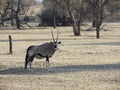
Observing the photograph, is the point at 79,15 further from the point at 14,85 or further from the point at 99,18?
the point at 14,85

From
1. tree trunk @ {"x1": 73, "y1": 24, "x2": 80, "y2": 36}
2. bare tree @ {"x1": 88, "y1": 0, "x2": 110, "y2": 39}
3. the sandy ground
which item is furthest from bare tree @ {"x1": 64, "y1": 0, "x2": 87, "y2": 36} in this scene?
the sandy ground

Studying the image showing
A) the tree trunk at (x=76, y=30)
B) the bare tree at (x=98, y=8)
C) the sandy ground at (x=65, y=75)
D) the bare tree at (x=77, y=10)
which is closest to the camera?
the sandy ground at (x=65, y=75)

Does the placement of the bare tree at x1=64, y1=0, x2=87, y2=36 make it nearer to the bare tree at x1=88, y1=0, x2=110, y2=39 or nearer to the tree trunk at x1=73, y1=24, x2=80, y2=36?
the tree trunk at x1=73, y1=24, x2=80, y2=36

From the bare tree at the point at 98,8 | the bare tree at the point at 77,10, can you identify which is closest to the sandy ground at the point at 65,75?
the bare tree at the point at 98,8

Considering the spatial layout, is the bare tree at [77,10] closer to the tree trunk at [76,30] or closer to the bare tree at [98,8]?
the tree trunk at [76,30]

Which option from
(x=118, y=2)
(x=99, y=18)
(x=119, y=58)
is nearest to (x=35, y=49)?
(x=119, y=58)

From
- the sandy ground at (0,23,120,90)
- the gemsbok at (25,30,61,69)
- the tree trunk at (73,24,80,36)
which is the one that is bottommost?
the tree trunk at (73,24,80,36)

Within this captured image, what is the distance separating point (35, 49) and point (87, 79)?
12.0 ft

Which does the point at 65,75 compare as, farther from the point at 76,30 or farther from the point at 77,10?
Answer: the point at 77,10

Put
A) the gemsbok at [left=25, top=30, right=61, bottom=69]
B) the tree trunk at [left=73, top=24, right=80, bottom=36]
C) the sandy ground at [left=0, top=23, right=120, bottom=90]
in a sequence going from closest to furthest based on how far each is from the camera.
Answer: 1. the sandy ground at [left=0, top=23, right=120, bottom=90]
2. the gemsbok at [left=25, top=30, right=61, bottom=69]
3. the tree trunk at [left=73, top=24, right=80, bottom=36]

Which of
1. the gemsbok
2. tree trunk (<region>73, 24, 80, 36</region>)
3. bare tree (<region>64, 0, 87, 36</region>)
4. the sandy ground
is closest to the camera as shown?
the sandy ground

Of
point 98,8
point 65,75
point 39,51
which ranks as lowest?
point 65,75

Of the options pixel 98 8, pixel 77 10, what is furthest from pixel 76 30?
pixel 98 8

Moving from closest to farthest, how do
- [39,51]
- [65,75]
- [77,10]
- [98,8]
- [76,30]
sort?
[65,75]
[39,51]
[98,8]
[76,30]
[77,10]
